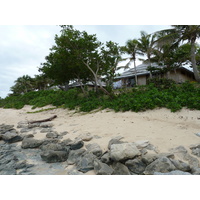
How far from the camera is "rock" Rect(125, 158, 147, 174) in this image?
3.08 m

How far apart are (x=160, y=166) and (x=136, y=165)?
49cm

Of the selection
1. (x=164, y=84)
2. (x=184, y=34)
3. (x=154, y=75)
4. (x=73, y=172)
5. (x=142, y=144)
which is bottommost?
(x=73, y=172)

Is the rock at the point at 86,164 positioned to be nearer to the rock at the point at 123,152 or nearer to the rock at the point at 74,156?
the rock at the point at 74,156

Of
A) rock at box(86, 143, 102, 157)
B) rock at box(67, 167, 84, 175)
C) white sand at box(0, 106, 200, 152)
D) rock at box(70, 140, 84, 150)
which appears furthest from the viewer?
rock at box(70, 140, 84, 150)

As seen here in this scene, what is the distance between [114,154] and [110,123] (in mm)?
3217

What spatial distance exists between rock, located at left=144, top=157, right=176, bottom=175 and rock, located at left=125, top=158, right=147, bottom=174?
14 centimetres

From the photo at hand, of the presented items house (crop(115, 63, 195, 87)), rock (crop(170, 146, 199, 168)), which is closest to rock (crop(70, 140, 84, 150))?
rock (crop(170, 146, 199, 168))

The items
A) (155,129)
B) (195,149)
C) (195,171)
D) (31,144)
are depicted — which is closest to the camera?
(195,171)

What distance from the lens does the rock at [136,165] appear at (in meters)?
3.08

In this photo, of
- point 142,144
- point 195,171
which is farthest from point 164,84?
point 195,171

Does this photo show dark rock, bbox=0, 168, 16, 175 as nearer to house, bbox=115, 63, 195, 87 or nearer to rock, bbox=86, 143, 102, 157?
rock, bbox=86, 143, 102, 157

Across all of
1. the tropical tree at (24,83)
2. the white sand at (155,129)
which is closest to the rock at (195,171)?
the white sand at (155,129)

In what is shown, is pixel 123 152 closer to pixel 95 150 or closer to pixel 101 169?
pixel 101 169

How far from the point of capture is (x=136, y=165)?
3156 millimetres
